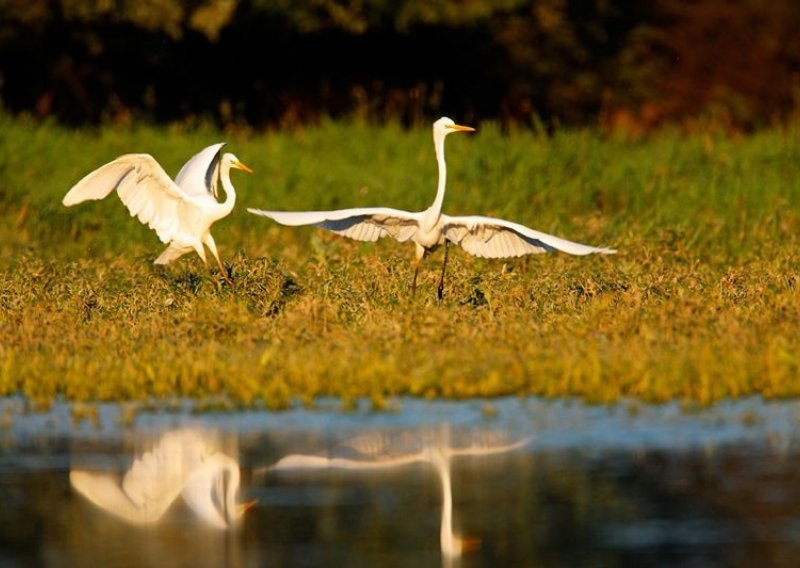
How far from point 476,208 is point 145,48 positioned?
30.1ft

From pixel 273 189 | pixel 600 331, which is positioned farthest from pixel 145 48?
pixel 600 331

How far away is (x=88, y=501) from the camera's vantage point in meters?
6.31

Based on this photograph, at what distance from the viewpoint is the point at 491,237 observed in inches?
440

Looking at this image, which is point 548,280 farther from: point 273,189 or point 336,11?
point 336,11

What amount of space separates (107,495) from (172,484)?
280mm

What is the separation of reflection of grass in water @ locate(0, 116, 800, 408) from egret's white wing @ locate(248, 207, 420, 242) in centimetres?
27

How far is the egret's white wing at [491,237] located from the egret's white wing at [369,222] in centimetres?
25

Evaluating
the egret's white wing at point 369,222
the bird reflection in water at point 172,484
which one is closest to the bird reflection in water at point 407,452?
the bird reflection in water at point 172,484

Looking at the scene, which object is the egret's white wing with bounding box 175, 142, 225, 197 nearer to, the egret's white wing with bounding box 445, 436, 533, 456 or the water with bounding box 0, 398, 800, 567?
the water with bounding box 0, 398, 800, 567

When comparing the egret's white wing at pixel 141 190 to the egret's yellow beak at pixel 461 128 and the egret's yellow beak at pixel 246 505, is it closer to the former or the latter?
the egret's yellow beak at pixel 461 128

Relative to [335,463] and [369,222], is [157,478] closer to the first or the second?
[335,463]

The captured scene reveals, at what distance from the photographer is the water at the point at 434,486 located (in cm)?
553

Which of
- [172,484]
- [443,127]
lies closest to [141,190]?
[443,127]

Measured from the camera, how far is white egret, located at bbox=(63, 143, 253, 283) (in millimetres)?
11102
